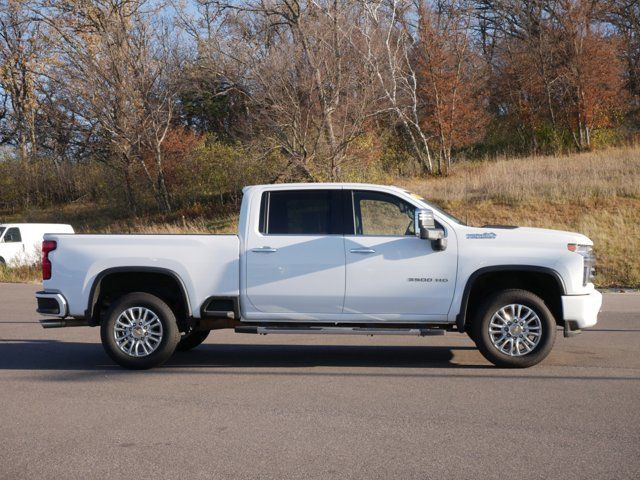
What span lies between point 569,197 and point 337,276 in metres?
18.4

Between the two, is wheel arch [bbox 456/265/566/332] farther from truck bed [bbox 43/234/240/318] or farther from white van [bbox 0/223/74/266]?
white van [bbox 0/223/74/266]

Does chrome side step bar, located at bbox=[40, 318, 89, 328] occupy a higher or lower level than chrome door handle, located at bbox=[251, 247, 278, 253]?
lower

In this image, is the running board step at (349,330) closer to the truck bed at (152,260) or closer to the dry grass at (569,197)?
the truck bed at (152,260)

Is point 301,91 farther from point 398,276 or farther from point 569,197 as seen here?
point 398,276

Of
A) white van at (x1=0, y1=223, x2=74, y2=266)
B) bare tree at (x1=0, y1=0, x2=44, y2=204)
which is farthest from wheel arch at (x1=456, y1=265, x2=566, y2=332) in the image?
bare tree at (x1=0, y1=0, x2=44, y2=204)

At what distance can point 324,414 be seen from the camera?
22.3ft

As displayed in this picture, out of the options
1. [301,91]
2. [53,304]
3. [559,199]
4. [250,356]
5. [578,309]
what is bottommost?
[250,356]

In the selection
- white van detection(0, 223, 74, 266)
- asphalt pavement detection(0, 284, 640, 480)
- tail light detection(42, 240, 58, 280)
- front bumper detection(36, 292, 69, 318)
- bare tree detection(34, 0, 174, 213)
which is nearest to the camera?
asphalt pavement detection(0, 284, 640, 480)

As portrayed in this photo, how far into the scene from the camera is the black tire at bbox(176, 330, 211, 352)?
1014cm

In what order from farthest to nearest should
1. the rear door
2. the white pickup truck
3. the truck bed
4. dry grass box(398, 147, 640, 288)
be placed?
1. dry grass box(398, 147, 640, 288)
2. the truck bed
3. the rear door
4. the white pickup truck

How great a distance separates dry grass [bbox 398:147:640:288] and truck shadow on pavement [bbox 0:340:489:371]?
10.1 meters

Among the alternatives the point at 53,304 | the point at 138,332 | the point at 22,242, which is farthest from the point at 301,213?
the point at 22,242

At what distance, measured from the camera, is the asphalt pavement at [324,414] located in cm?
544

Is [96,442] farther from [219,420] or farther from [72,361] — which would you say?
[72,361]
